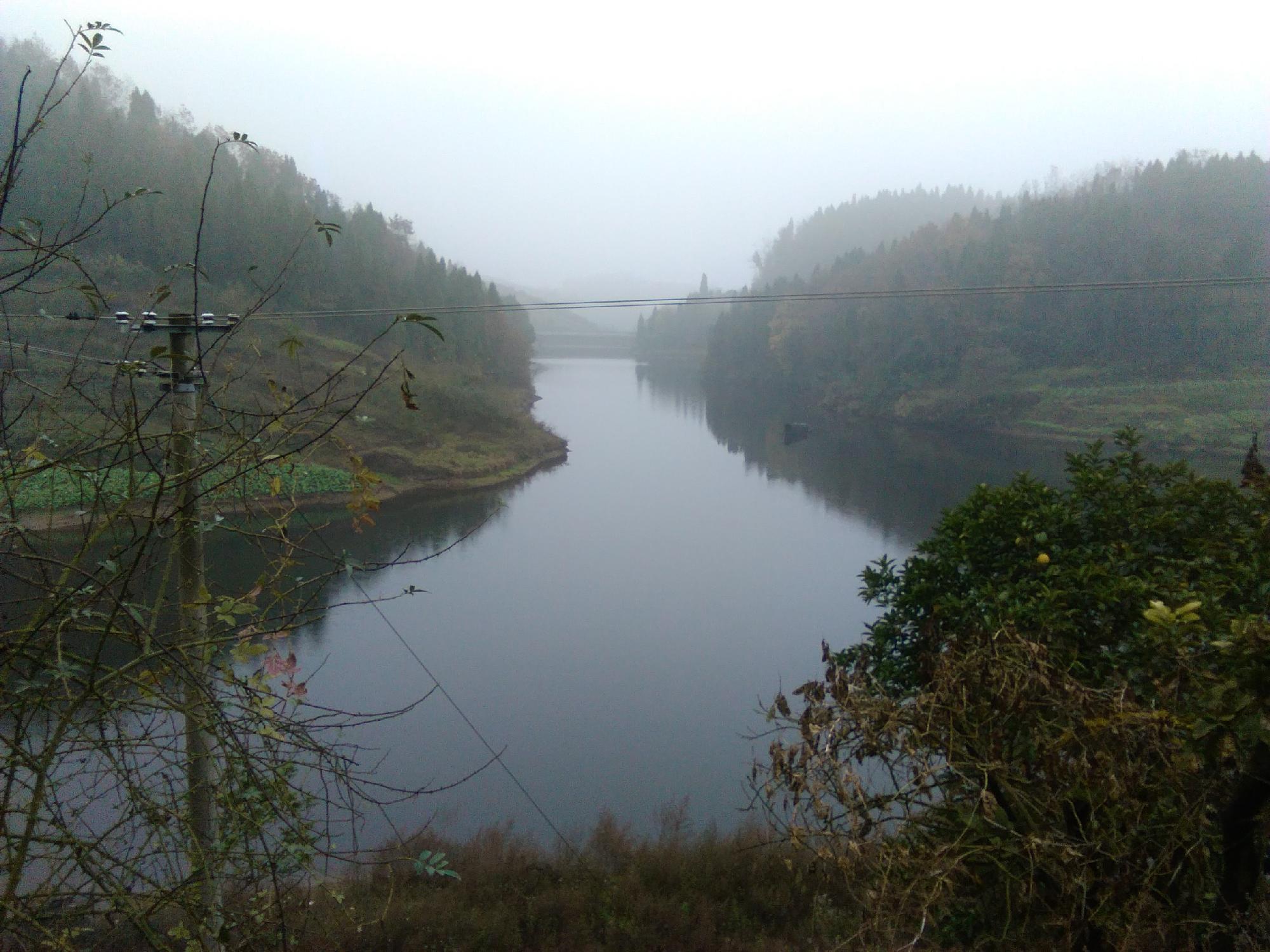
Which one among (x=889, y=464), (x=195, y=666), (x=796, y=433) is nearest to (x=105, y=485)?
A: (x=195, y=666)

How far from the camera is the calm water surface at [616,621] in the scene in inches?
239

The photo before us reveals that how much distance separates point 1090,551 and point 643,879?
307 cm

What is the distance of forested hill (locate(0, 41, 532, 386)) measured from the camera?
7.78 meters

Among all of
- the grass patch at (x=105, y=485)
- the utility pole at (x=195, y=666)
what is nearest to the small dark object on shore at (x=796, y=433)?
the grass patch at (x=105, y=485)

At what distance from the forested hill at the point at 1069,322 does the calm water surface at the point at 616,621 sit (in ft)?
5.10

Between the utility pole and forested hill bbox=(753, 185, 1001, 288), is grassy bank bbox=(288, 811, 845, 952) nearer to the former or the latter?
the utility pole

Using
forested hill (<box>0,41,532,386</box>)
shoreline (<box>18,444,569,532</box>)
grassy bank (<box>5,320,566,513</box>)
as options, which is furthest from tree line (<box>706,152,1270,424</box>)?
forested hill (<box>0,41,532,386</box>)

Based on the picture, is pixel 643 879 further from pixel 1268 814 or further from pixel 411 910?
pixel 1268 814

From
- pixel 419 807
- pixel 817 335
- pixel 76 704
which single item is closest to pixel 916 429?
pixel 817 335

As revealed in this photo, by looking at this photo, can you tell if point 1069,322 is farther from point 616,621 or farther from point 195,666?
point 195,666

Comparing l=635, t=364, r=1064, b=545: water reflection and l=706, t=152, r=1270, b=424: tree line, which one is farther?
l=706, t=152, r=1270, b=424: tree line

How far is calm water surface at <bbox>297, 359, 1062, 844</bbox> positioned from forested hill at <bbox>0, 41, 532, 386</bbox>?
126 inches

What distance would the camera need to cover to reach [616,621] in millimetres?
9250

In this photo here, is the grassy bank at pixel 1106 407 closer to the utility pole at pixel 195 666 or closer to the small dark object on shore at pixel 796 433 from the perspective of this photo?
the small dark object on shore at pixel 796 433
